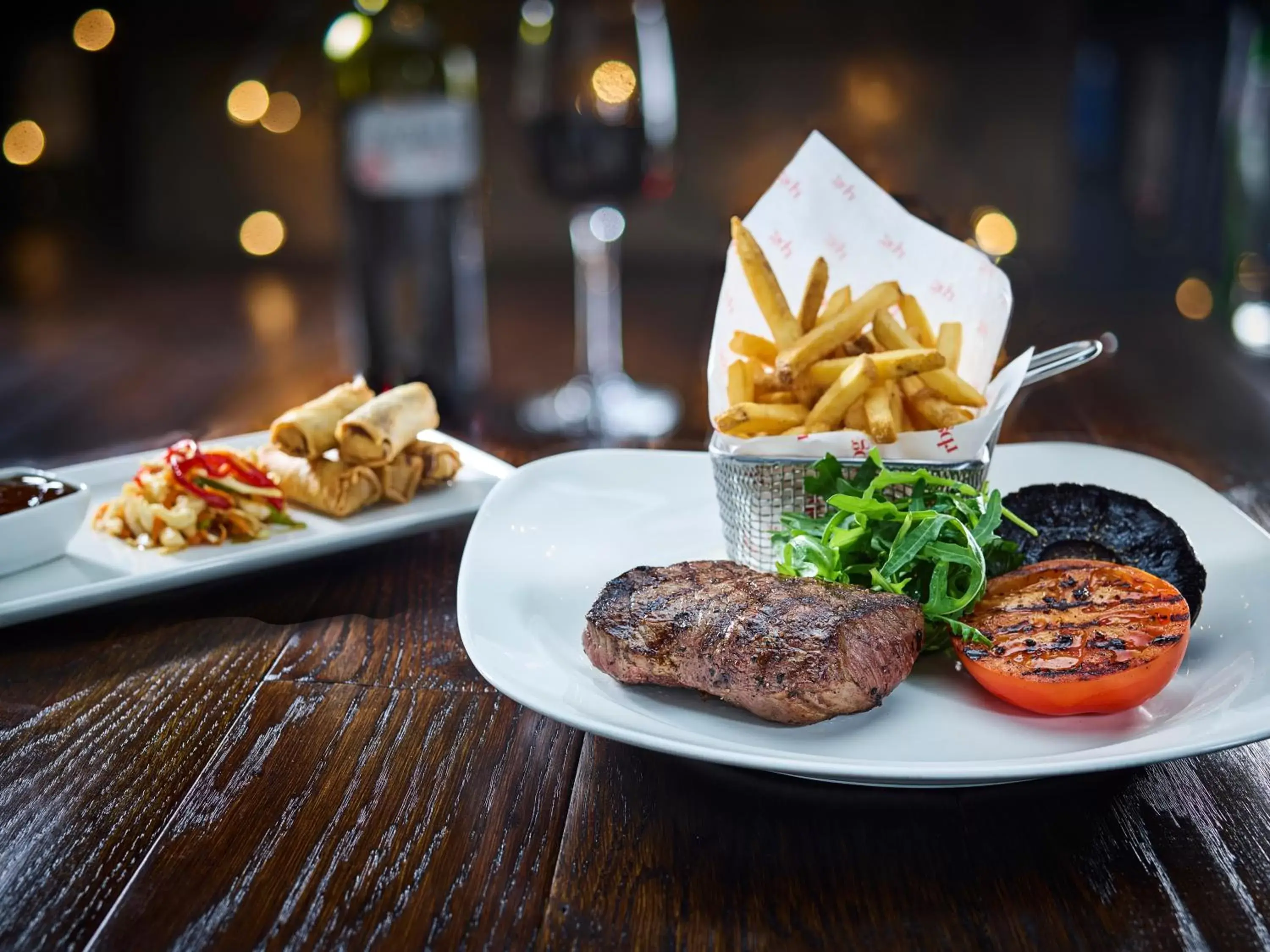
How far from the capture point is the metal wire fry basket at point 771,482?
1490mm

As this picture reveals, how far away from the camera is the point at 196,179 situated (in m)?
4.82


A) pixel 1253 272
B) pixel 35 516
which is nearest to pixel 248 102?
pixel 1253 272

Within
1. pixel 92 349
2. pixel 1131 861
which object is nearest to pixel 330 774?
pixel 1131 861

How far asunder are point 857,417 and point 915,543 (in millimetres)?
284

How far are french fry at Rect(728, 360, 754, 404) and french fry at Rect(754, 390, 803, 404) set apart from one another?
0.05ft

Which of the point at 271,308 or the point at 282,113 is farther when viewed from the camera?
the point at 282,113

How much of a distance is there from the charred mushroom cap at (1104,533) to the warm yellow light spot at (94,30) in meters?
4.39

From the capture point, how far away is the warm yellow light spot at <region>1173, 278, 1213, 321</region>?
3629mm

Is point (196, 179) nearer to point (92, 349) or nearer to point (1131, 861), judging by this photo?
point (92, 349)

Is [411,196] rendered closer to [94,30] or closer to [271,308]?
[271,308]

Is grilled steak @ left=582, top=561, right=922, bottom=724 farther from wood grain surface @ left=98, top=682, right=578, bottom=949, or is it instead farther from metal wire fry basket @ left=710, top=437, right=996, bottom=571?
metal wire fry basket @ left=710, top=437, right=996, bottom=571

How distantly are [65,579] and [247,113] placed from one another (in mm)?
3707

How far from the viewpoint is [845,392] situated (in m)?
1.47

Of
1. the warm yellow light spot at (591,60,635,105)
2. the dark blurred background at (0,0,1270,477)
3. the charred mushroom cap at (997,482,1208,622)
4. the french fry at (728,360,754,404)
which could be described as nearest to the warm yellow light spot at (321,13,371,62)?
the warm yellow light spot at (591,60,635,105)
